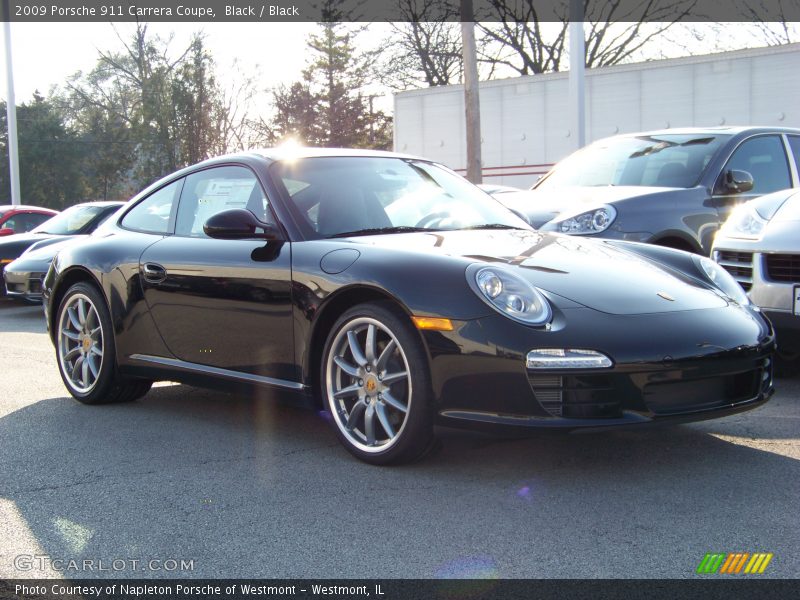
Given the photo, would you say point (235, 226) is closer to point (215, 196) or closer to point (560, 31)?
point (215, 196)

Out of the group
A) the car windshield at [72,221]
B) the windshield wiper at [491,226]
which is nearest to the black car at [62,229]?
the car windshield at [72,221]

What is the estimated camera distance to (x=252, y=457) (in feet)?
13.8

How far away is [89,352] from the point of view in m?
5.45

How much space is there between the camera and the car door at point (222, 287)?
4.31m

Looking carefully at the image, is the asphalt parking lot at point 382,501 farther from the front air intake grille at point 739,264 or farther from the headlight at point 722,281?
the front air intake grille at point 739,264

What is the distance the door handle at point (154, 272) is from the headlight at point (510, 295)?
195 centimetres

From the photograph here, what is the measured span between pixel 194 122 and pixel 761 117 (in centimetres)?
3172

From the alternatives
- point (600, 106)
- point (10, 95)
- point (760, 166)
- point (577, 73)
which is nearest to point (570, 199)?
point (760, 166)

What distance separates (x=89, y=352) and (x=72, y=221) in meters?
7.40

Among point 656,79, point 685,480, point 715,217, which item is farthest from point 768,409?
point 656,79

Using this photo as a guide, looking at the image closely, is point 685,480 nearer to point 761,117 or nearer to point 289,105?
point 761,117

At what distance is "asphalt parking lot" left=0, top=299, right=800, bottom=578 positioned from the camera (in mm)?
2885

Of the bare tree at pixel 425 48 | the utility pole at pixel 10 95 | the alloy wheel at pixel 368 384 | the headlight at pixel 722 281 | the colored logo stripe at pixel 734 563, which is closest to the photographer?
the colored logo stripe at pixel 734 563

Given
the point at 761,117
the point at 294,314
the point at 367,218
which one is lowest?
the point at 294,314
